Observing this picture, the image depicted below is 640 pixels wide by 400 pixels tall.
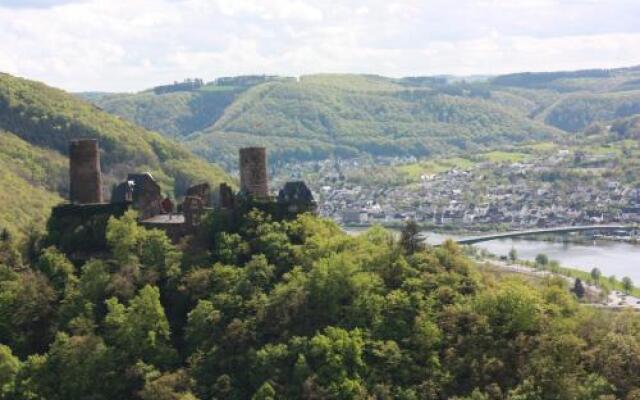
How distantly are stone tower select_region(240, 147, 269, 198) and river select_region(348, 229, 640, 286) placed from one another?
71.3 m

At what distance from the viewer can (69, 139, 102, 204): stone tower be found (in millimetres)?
→ 61438

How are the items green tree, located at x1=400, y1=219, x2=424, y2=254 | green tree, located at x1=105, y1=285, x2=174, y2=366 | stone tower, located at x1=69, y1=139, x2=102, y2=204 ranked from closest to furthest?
green tree, located at x1=105, y1=285, x2=174, y2=366, green tree, located at x1=400, y1=219, x2=424, y2=254, stone tower, located at x1=69, y1=139, x2=102, y2=204

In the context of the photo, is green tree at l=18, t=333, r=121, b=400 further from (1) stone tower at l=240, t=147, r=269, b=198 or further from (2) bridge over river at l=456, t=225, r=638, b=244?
(2) bridge over river at l=456, t=225, r=638, b=244

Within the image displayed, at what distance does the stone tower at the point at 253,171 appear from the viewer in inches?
2330

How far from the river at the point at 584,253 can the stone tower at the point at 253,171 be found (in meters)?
71.3

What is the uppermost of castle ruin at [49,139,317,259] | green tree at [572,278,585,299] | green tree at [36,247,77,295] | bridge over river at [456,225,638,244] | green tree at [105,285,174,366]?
castle ruin at [49,139,317,259]

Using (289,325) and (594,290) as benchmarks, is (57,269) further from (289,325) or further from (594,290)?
(594,290)

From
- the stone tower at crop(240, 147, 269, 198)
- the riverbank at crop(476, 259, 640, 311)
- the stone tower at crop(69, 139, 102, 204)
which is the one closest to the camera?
the stone tower at crop(240, 147, 269, 198)

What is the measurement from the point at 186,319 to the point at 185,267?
3.34m

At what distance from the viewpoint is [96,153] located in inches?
2440

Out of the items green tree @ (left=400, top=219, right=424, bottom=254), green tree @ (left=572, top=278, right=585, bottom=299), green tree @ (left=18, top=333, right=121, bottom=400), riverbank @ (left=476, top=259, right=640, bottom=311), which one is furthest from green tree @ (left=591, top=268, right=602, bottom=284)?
green tree @ (left=18, top=333, right=121, bottom=400)

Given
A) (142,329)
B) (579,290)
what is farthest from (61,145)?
(142,329)

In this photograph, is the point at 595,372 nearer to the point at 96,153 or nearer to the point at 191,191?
the point at 191,191

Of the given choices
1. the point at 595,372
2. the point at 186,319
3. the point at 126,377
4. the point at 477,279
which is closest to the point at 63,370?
the point at 126,377
